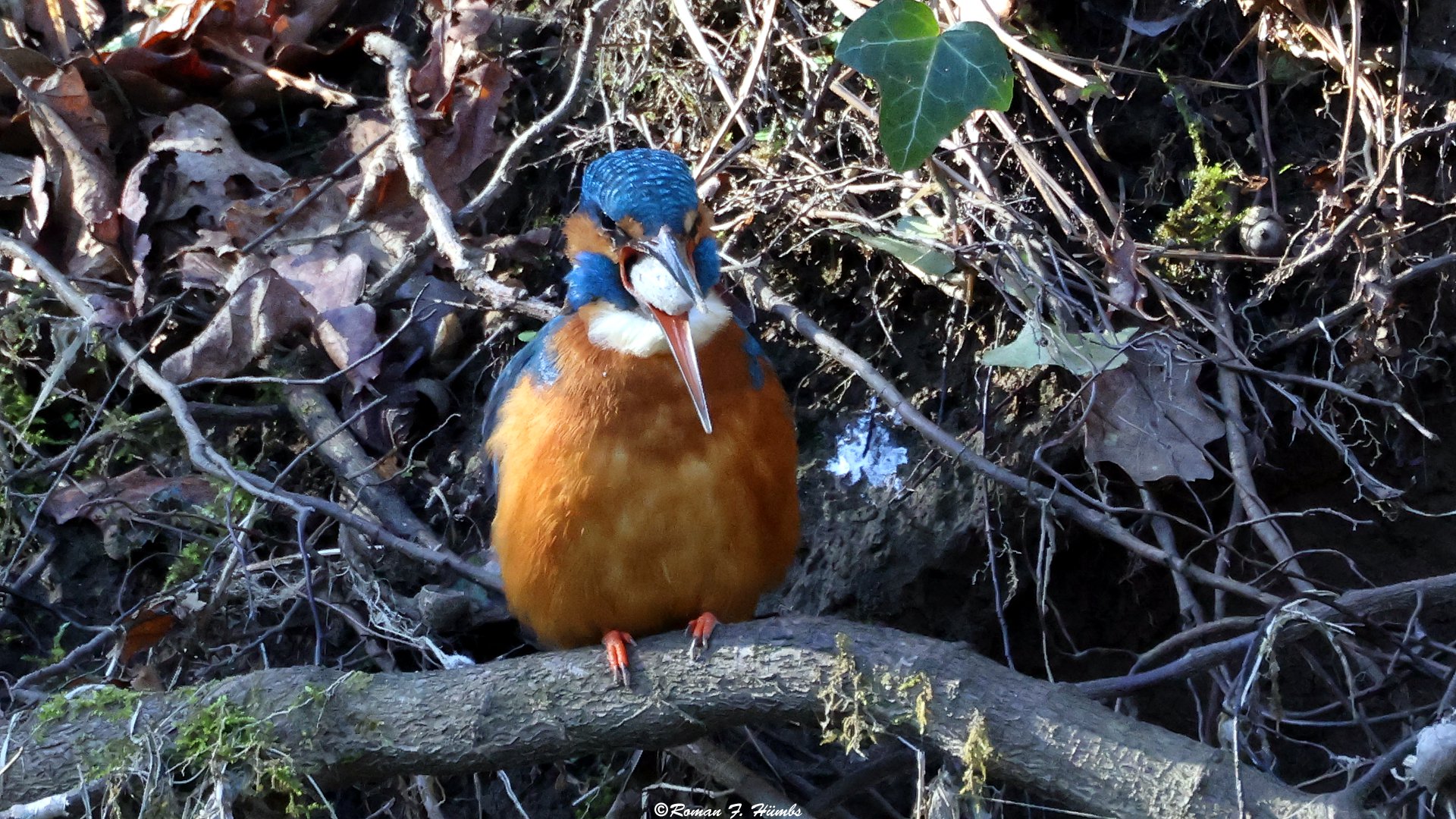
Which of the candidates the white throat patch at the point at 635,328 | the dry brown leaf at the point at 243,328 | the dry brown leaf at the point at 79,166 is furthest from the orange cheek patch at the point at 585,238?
the dry brown leaf at the point at 79,166

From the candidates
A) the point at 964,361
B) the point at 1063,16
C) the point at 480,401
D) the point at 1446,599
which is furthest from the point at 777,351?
the point at 1446,599

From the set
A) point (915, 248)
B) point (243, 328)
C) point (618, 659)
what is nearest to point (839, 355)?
point (915, 248)

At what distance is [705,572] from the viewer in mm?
2727

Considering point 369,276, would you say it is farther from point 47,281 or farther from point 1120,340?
point 1120,340

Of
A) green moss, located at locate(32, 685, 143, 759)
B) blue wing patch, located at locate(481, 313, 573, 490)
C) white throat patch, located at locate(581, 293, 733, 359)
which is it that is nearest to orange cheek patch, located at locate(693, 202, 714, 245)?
white throat patch, located at locate(581, 293, 733, 359)

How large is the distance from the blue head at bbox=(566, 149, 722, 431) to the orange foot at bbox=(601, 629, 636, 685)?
475mm

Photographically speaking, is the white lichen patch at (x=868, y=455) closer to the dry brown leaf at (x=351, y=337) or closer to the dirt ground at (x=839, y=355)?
the dirt ground at (x=839, y=355)

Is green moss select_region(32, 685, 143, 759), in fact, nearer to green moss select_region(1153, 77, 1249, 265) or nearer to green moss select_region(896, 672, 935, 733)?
green moss select_region(896, 672, 935, 733)

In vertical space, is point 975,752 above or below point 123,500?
above

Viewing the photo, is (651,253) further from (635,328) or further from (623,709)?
(623,709)

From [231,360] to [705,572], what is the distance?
78.5 inches

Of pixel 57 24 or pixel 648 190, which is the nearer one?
pixel 648 190

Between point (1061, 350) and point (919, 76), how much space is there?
0.76m

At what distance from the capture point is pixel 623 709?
2480mm
